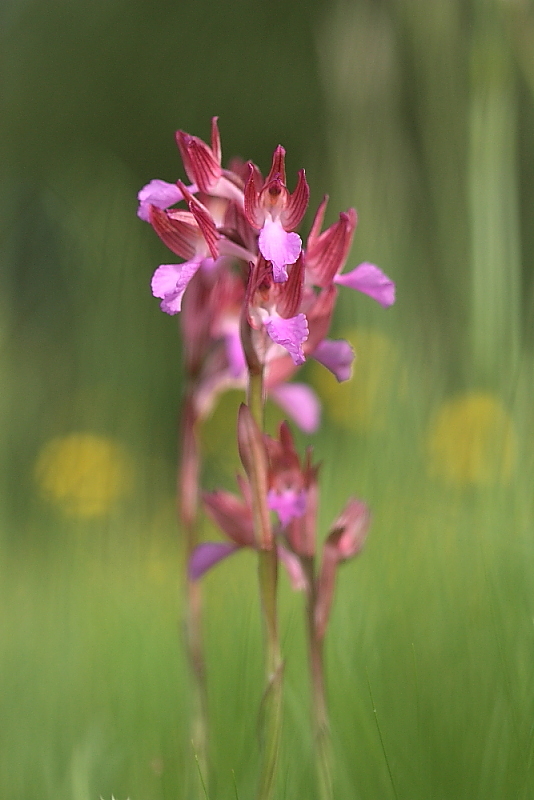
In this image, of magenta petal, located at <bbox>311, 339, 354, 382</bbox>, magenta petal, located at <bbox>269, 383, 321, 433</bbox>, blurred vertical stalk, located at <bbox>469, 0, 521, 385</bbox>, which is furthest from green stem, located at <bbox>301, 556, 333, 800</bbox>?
blurred vertical stalk, located at <bbox>469, 0, 521, 385</bbox>

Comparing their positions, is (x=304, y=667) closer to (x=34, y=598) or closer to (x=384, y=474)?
(x=384, y=474)

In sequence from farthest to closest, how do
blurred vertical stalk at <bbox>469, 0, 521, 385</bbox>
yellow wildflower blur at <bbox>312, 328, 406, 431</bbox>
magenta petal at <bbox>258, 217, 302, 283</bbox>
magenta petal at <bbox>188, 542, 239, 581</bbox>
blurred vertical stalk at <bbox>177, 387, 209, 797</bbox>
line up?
yellow wildflower blur at <bbox>312, 328, 406, 431</bbox> → blurred vertical stalk at <bbox>469, 0, 521, 385</bbox> → blurred vertical stalk at <bbox>177, 387, 209, 797</bbox> → magenta petal at <bbox>188, 542, 239, 581</bbox> → magenta petal at <bbox>258, 217, 302, 283</bbox>

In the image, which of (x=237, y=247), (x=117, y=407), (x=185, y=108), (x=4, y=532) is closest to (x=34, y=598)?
(x=4, y=532)

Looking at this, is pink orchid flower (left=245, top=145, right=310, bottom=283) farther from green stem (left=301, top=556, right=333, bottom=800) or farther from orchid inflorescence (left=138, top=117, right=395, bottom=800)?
green stem (left=301, top=556, right=333, bottom=800)

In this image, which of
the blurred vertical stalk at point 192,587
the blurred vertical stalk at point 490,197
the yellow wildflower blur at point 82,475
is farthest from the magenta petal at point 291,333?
the yellow wildflower blur at point 82,475

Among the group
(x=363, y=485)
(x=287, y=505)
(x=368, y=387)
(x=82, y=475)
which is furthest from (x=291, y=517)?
(x=368, y=387)

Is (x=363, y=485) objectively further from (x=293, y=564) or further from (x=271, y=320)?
(x=271, y=320)
